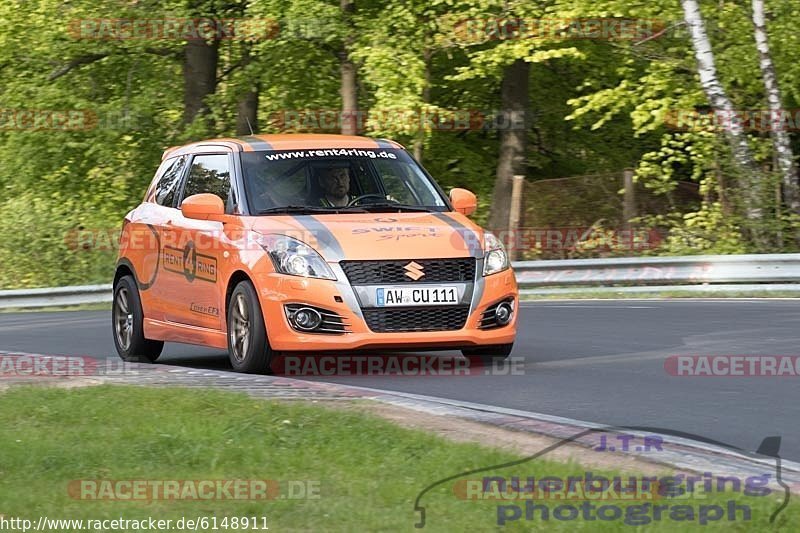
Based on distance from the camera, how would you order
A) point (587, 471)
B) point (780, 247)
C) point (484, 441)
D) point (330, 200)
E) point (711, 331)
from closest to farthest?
1. point (587, 471)
2. point (484, 441)
3. point (330, 200)
4. point (711, 331)
5. point (780, 247)

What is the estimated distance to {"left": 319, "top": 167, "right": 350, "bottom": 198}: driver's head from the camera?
1248 cm

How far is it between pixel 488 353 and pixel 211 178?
2.68 meters

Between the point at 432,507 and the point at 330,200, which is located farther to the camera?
the point at 330,200

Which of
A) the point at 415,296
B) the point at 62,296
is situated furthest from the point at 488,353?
the point at 62,296

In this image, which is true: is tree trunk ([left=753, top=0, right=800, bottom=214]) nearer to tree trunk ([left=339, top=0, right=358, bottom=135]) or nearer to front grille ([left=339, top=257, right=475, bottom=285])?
tree trunk ([left=339, top=0, right=358, bottom=135])

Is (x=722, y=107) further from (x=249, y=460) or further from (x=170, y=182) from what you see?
(x=249, y=460)

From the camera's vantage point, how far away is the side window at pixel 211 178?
1258 centimetres

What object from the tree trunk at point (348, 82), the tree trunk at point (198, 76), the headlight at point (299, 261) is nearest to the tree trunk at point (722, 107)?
the tree trunk at point (348, 82)

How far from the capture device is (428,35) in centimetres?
2967

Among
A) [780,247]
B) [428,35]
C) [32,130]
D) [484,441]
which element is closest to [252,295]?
[484,441]

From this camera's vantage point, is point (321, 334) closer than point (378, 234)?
Yes

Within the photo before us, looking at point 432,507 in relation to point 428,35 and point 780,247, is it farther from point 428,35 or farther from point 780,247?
point 428,35

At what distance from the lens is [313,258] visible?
11.3m

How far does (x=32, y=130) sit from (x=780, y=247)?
16712 millimetres
